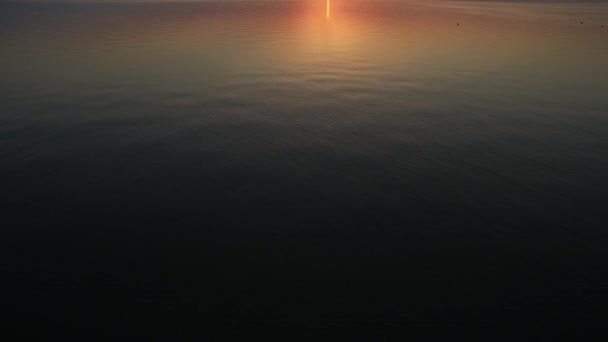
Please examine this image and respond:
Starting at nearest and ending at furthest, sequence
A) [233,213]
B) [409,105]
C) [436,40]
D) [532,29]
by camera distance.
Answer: [233,213] < [409,105] < [436,40] < [532,29]

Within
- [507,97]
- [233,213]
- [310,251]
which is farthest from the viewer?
[507,97]

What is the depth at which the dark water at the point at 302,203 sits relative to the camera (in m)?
5.88

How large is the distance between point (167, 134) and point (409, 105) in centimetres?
926

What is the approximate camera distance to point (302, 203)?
830 centimetres

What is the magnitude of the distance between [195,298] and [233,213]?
2.33 metres

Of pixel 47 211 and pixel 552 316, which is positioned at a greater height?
pixel 47 211

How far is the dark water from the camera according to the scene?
5875 millimetres

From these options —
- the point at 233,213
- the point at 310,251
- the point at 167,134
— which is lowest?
the point at 310,251

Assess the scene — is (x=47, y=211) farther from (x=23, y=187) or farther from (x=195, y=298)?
(x=195, y=298)

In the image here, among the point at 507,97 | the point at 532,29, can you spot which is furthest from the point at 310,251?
the point at 532,29

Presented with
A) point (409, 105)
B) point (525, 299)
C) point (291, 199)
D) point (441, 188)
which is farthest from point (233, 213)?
point (409, 105)

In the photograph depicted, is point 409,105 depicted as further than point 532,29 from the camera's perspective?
No

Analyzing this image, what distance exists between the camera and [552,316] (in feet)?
18.4

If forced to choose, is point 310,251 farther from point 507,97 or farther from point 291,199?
point 507,97
